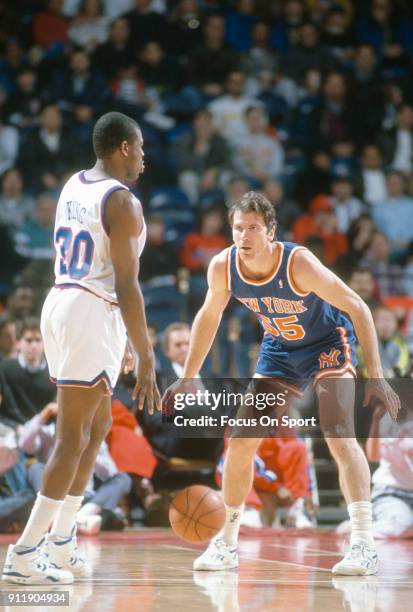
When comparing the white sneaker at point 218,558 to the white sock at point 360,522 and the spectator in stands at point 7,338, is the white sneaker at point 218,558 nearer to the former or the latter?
the white sock at point 360,522

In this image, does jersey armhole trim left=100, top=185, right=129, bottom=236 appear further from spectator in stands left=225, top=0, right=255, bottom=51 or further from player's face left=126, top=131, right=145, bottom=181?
spectator in stands left=225, top=0, right=255, bottom=51

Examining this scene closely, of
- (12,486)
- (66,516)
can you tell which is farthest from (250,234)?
(12,486)

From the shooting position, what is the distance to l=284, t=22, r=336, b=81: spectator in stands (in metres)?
13.8

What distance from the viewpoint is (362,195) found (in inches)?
500

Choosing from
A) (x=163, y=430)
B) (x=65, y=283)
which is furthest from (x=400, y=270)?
(x=65, y=283)

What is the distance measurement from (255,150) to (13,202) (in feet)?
10.4

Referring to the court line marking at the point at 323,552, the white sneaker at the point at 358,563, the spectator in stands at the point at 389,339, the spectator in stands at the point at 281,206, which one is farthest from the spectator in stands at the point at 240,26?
the white sneaker at the point at 358,563

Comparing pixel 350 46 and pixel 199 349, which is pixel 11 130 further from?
pixel 199 349

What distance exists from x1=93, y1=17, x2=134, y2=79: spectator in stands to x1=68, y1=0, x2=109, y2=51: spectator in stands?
0.66 feet

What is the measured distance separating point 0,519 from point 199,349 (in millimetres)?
2894

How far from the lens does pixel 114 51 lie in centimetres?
1279

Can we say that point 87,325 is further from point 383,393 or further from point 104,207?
point 383,393

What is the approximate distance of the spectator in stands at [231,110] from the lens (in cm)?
1277

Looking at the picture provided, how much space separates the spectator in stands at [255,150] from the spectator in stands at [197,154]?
400 millimetres
